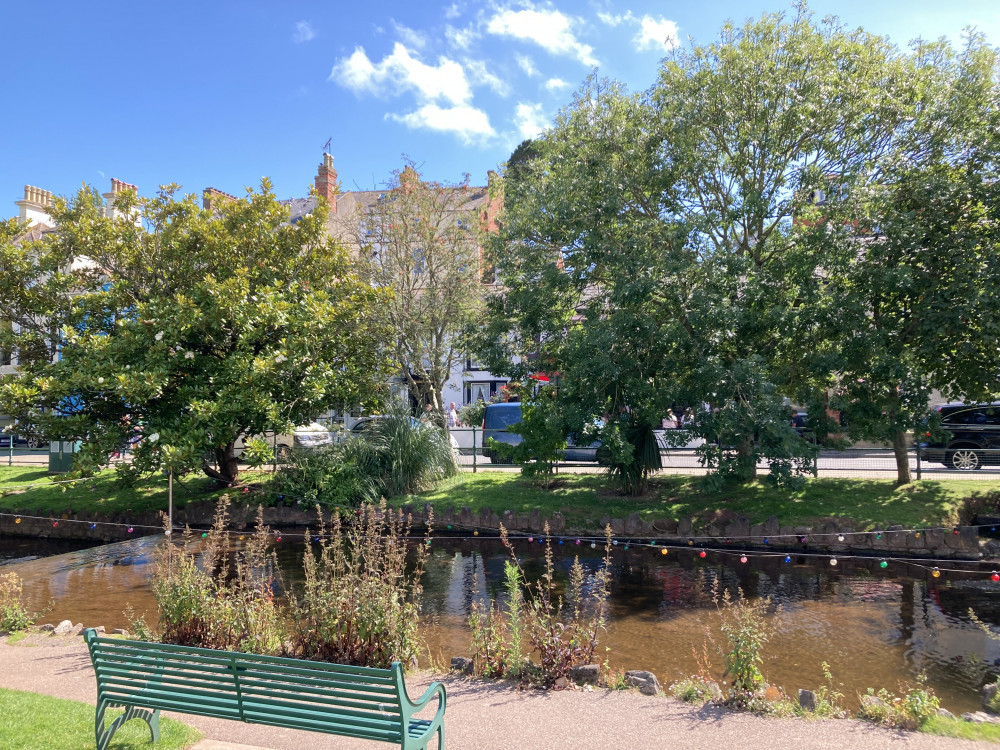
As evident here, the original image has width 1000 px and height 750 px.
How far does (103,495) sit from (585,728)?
59.8 feet

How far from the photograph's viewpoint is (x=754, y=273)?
14086 millimetres

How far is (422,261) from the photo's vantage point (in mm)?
22484

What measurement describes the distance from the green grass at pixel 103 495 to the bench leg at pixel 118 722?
554 inches

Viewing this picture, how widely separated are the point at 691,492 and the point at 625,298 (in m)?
5.17

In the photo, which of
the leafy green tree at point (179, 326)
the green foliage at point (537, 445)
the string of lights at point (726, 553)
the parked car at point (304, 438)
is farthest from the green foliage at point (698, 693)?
the parked car at point (304, 438)

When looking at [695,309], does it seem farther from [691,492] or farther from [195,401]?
[195,401]

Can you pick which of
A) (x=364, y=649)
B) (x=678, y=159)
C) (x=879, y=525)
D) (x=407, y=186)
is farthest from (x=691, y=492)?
(x=407, y=186)

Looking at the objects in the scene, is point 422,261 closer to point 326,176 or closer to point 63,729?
point 63,729

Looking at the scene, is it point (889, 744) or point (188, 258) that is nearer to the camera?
point (889, 744)

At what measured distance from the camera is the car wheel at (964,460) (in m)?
17.3

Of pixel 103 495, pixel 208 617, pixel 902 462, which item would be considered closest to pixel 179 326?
pixel 103 495

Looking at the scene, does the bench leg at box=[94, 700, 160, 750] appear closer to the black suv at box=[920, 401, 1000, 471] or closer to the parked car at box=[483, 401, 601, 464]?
the parked car at box=[483, 401, 601, 464]

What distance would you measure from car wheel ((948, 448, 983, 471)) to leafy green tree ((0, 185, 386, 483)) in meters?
15.0

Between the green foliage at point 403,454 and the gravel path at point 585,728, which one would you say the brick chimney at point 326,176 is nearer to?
the green foliage at point 403,454
